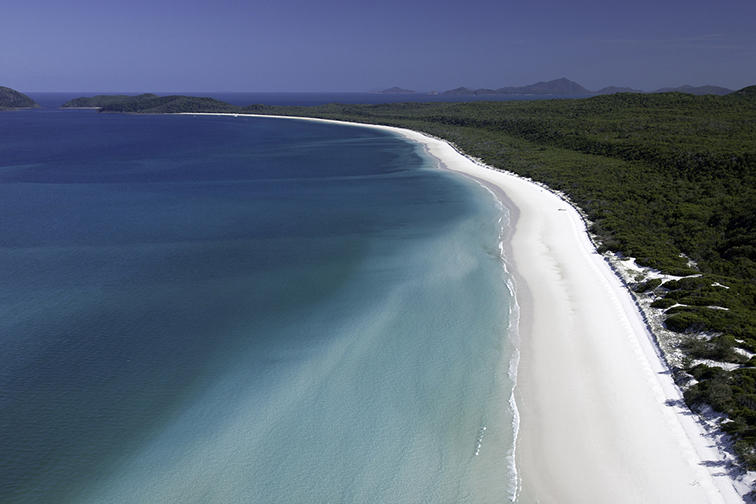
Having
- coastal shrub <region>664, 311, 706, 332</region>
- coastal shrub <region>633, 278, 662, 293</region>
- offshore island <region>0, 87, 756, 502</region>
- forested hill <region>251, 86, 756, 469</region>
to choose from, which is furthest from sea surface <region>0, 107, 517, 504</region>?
forested hill <region>251, 86, 756, 469</region>

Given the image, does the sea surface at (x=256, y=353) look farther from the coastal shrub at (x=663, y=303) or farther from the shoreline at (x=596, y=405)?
the coastal shrub at (x=663, y=303)

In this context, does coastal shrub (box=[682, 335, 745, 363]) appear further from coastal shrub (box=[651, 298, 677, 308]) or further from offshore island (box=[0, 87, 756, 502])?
coastal shrub (box=[651, 298, 677, 308])

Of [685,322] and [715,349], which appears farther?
[685,322]

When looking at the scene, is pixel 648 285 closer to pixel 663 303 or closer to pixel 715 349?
pixel 663 303

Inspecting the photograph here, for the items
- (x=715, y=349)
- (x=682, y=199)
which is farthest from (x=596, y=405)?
(x=682, y=199)

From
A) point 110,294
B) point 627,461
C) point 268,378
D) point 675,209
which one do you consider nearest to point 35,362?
point 110,294

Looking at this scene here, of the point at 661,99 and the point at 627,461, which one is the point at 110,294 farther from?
the point at 661,99
